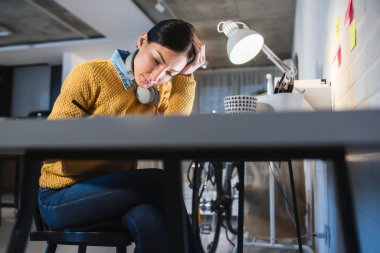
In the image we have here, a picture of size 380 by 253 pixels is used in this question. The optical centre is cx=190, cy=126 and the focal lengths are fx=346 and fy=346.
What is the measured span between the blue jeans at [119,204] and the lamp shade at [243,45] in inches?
30.9

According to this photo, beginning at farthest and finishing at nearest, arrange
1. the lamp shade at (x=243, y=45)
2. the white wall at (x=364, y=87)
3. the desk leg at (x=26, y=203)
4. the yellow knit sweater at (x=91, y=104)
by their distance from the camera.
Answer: the lamp shade at (x=243, y=45), the yellow knit sweater at (x=91, y=104), the white wall at (x=364, y=87), the desk leg at (x=26, y=203)

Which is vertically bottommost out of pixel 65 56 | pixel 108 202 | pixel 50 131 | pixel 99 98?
pixel 108 202

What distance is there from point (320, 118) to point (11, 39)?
639 centimetres

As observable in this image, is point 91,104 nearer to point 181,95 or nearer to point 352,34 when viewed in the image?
point 181,95

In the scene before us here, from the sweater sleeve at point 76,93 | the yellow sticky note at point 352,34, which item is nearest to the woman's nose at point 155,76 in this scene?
the sweater sleeve at point 76,93

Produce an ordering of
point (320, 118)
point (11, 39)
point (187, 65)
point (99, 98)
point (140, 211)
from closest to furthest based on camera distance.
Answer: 1. point (320, 118)
2. point (140, 211)
3. point (99, 98)
4. point (187, 65)
5. point (11, 39)

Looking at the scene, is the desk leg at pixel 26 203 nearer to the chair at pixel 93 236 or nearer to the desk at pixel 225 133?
the desk at pixel 225 133

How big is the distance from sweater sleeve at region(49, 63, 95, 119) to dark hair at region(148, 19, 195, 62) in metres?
0.24

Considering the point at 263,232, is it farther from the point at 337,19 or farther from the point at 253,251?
the point at 337,19

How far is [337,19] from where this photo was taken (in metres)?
1.34

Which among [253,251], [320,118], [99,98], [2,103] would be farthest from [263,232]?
[2,103]

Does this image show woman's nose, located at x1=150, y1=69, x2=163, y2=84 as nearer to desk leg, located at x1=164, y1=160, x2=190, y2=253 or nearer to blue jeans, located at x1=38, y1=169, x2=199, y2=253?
blue jeans, located at x1=38, y1=169, x2=199, y2=253

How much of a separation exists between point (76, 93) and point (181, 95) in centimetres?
48

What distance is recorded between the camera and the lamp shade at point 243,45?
1474 mm
